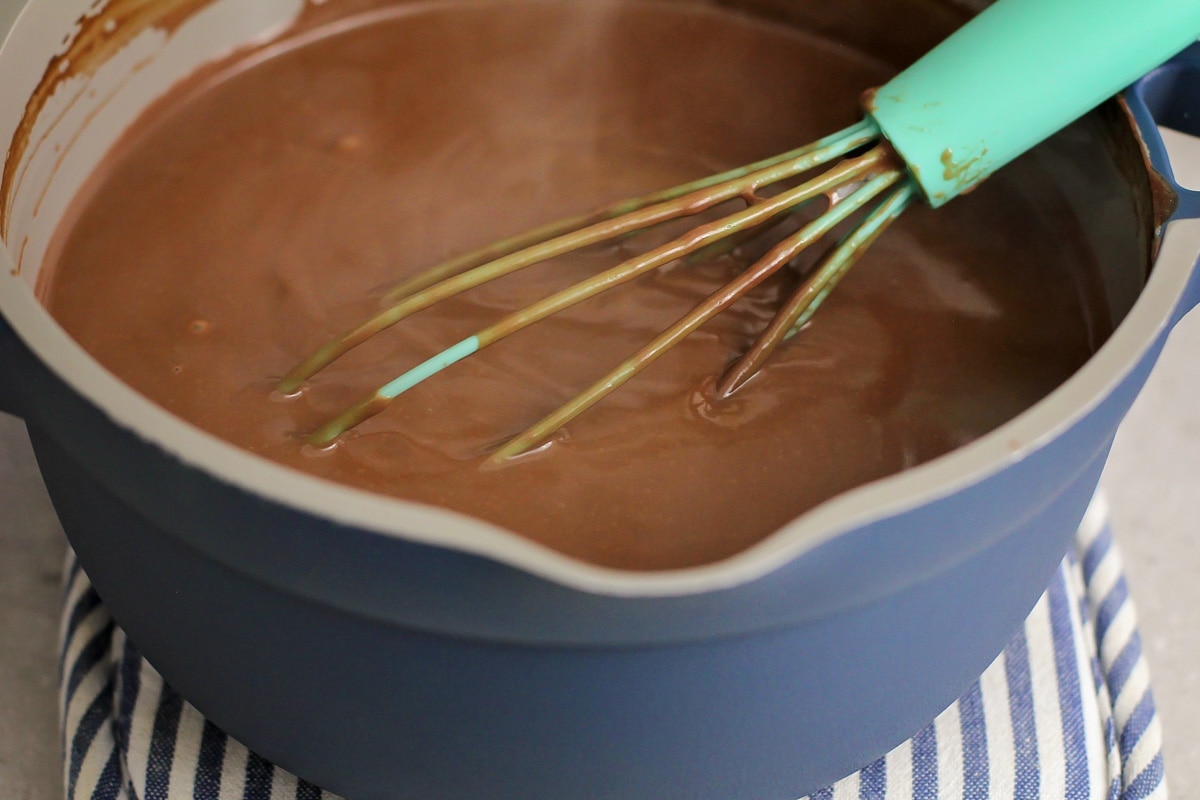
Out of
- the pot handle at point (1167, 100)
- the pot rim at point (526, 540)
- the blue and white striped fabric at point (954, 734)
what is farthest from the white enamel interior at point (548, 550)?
the blue and white striped fabric at point (954, 734)

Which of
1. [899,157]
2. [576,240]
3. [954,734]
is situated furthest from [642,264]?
[954,734]

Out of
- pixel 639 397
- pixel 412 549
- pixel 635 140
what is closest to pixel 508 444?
pixel 639 397

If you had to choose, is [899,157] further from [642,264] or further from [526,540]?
[526,540]

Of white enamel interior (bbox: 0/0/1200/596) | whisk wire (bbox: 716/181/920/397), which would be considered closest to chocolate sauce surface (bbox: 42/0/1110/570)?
whisk wire (bbox: 716/181/920/397)

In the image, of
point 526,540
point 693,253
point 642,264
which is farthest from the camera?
point 693,253

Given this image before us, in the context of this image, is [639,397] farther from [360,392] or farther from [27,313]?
[27,313]

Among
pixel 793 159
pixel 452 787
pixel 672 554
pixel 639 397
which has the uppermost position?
pixel 793 159
